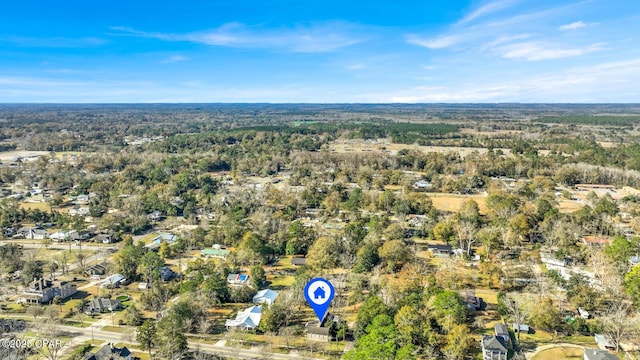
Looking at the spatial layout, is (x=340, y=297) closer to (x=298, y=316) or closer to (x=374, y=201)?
(x=298, y=316)

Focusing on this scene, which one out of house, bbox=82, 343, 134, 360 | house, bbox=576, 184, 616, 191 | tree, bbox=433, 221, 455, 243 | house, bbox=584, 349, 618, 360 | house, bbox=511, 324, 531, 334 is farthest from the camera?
house, bbox=576, 184, 616, 191

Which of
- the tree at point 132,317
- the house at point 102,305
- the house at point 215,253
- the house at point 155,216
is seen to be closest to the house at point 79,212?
the house at point 155,216

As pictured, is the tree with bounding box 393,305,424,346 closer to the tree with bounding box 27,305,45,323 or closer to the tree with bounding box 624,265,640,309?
the tree with bounding box 624,265,640,309

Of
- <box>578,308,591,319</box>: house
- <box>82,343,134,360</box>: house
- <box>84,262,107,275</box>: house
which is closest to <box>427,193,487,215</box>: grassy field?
<box>578,308,591,319</box>: house

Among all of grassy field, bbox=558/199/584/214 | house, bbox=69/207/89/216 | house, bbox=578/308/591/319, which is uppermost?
grassy field, bbox=558/199/584/214

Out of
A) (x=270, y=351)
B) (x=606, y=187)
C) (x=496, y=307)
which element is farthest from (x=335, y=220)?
(x=606, y=187)

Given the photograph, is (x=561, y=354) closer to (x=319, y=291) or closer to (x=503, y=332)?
(x=503, y=332)

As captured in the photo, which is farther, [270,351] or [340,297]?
[340,297]
